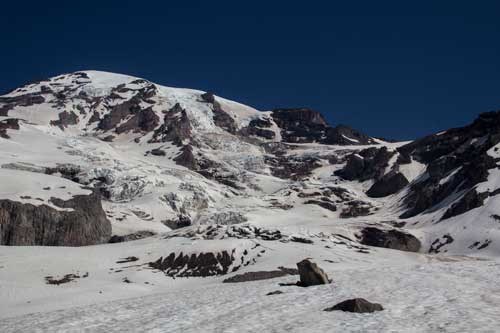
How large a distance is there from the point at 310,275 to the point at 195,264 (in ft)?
136

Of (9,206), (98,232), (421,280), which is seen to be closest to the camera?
(421,280)

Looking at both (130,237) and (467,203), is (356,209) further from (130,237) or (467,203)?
(130,237)

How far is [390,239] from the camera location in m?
121

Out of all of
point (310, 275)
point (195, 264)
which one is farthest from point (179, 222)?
point (310, 275)

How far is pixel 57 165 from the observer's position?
591 feet

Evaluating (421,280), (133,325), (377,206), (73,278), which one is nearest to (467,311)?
(421,280)

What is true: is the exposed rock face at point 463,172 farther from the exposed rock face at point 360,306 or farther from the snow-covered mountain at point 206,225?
the exposed rock face at point 360,306

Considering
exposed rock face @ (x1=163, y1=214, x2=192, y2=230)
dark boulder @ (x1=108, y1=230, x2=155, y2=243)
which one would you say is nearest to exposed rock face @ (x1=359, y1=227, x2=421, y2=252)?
dark boulder @ (x1=108, y1=230, x2=155, y2=243)

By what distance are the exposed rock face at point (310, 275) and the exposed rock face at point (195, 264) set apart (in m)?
37.6

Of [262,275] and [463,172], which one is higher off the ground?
[463,172]

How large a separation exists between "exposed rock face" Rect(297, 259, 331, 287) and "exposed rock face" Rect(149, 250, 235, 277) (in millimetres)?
37606

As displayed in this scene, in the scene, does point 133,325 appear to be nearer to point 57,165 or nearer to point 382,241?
point 382,241

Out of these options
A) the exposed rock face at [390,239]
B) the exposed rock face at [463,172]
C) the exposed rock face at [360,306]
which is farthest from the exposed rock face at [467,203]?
the exposed rock face at [360,306]

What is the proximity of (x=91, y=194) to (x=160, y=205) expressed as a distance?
132 ft
